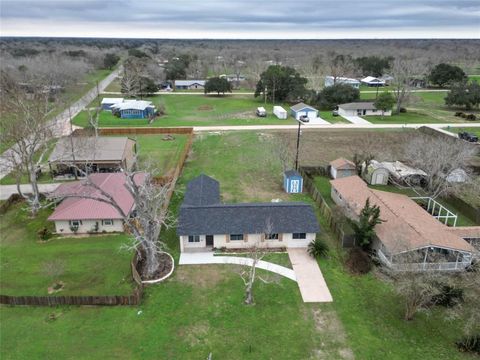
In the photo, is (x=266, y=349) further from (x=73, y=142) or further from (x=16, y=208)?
(x=73, y=142)

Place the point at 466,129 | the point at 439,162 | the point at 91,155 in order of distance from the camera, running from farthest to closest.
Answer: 1. the point at 466,129
2. the point at 91,155
3. the point at 439,162

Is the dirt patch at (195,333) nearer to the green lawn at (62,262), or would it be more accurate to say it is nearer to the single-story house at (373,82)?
the green lawn at (62,262)

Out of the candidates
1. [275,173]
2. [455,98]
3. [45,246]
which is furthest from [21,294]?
[455,98]

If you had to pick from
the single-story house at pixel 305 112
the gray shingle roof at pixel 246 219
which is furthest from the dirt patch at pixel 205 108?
the gray shingle roof at pixel 246 219

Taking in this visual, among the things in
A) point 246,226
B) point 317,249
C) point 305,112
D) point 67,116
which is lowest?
point 317,249

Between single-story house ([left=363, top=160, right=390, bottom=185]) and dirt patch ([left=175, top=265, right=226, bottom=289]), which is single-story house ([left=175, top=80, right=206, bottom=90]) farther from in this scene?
dirt patch ([left=175, top=265, right=226, bottom=289])

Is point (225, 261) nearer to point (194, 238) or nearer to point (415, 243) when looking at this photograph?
point (194, 238)

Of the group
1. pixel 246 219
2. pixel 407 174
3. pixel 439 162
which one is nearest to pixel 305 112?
pixel 407 174
